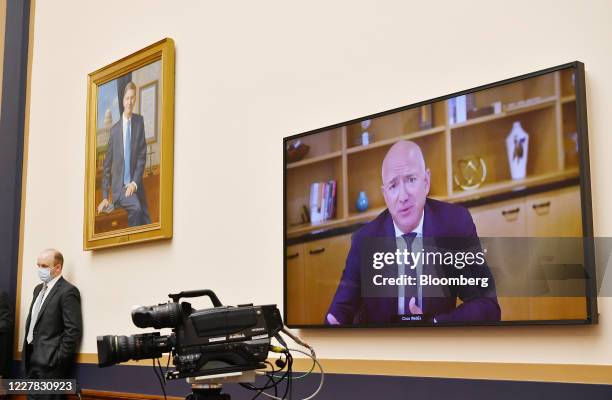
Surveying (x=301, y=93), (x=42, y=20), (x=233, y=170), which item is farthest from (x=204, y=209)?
(x=42, y=20)

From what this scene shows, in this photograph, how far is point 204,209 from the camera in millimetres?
6391

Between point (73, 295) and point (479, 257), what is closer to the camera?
point (479, 257)

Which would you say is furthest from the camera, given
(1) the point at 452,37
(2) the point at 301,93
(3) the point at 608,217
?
(2) the point at 301,93

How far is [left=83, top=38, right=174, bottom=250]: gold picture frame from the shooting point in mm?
6812

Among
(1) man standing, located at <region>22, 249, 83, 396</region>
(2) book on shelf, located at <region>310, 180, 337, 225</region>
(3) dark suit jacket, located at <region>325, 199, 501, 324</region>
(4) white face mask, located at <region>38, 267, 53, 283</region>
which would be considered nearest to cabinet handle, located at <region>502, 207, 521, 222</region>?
(3) dark suit jacket, located at <region>325, 199, 501, 324</region>

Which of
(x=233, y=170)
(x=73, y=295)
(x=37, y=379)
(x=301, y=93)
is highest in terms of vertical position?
(x=301, y=93)

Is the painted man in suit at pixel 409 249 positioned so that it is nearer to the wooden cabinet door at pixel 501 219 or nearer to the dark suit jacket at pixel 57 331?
the wooden cabinet door at pixel 501 219

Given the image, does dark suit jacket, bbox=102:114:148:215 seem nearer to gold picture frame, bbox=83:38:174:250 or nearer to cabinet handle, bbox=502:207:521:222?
gold picture frame, bbox=83:38:174:250

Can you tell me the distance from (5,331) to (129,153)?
265 cm

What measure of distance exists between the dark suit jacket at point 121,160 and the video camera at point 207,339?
362 cm

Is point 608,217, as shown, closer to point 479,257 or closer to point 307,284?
point 479,257

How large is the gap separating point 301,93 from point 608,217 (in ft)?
8.13

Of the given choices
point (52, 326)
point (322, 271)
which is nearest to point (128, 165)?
point (52, 326)

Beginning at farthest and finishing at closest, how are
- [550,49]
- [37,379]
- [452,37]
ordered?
[37,379] → [452,37] → [550,49]
